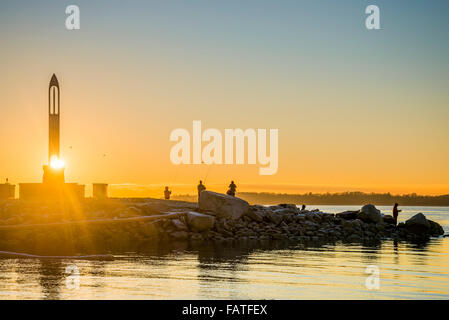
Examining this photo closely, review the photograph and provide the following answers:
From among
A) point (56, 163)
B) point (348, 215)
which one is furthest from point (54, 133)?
point (348, 215)

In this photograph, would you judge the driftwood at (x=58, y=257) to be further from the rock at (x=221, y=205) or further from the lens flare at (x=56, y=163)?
the lens flare at (x=56, y=163)

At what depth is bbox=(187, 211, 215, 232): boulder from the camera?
36.8 meters

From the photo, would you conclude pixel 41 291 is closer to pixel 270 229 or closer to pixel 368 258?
pixel 368 258

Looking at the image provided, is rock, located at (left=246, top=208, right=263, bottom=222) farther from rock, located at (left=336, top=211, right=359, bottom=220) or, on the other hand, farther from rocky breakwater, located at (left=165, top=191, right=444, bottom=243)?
rock, located at (left=336, top=211, right=359, bottom=220)

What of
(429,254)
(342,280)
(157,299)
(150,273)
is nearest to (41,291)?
(157,299)

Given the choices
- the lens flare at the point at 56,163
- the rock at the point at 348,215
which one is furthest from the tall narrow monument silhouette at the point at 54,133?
the rock at the point at 348,215

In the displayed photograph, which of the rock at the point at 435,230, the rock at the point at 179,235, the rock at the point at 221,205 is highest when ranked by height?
the rock at the point at 221,205

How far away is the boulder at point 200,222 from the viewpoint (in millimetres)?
36844

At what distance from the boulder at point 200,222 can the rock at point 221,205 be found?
221cm

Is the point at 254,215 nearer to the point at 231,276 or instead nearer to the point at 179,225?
the point at 179,225

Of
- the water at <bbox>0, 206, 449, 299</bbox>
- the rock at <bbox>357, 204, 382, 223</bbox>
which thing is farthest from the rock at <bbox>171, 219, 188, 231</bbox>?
the rock at <bbox>357, 204, 382, 223</bbox>

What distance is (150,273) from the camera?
69.1ft

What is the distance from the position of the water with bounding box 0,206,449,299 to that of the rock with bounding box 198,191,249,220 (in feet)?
29.7
